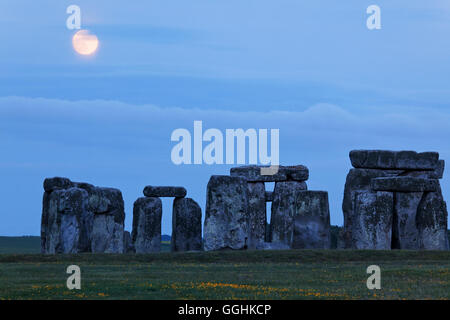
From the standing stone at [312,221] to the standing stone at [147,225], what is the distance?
7.24m

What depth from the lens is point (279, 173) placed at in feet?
139

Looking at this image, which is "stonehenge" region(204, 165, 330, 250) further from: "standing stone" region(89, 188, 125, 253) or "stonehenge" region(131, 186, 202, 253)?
"standing stone" region(89, 188, 125, 253)

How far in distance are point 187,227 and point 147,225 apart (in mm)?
2403

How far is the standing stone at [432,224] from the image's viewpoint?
33250 mm

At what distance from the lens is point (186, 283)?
20.4m

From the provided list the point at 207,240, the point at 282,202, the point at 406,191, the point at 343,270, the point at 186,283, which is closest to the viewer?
the point at 186,283

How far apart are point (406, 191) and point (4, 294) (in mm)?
18732

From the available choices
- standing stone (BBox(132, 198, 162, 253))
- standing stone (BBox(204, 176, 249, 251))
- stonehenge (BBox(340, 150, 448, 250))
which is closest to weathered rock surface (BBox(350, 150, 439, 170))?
stonehenge (BBox(340, 150, 448, 250))

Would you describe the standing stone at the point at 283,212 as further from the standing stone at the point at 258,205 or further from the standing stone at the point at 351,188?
the standing stone at the point at 351,188

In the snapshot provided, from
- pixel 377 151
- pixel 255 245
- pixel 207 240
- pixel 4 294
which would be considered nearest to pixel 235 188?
pixel 207 240

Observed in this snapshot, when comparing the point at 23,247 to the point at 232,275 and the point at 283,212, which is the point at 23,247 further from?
the point at 232,275

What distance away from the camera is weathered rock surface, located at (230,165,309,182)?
42281mm
